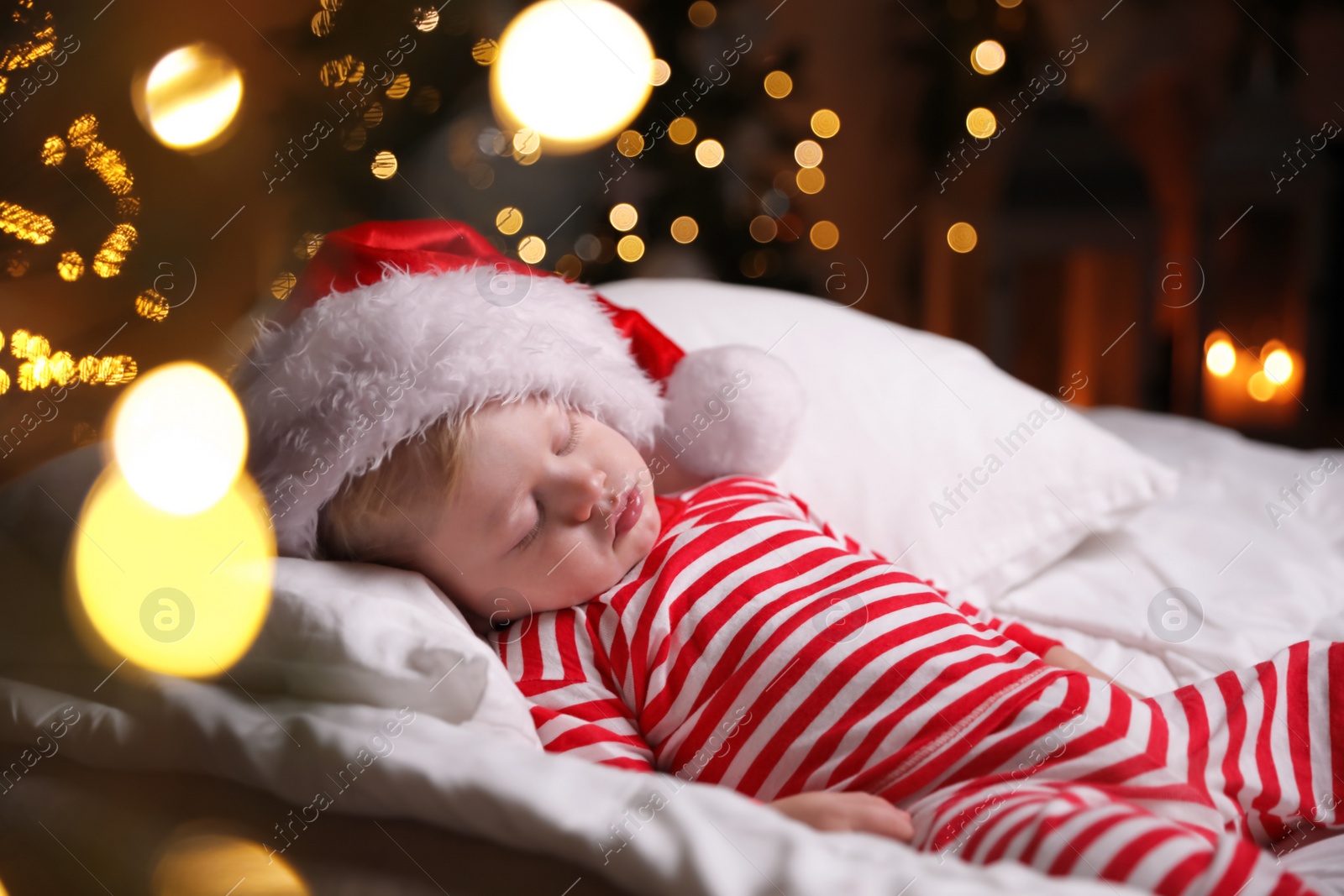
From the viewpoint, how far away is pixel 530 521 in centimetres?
78

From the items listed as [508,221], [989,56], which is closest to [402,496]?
[508,221]

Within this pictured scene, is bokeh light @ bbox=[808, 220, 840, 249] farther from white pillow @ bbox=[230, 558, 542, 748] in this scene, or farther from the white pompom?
white pillow @ bbox=[230, 558, 542, 748]

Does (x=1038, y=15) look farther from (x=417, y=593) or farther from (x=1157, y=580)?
(x=417, y=593)

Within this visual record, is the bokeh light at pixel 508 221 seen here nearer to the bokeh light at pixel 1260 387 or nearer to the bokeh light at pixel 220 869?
the bokeh light at pixel 220 869

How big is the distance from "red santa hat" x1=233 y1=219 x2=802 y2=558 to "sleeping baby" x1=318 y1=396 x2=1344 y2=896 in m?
0.03

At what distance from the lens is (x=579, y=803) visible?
50 cm

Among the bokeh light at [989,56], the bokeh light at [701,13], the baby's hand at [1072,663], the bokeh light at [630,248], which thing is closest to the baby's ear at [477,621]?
the baby's hand at [1072,663]

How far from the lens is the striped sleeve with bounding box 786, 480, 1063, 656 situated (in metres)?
0.87

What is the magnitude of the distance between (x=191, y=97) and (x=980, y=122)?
260cm

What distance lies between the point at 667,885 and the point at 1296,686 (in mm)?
565

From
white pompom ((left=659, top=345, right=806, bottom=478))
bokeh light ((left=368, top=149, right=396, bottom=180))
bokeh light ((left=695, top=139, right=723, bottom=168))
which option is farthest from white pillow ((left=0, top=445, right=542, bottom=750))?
bokeh light ((left=695, top=139, right=723, bottom=168))

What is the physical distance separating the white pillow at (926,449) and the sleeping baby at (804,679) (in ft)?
0.61

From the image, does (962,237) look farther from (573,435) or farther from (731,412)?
(573,435)

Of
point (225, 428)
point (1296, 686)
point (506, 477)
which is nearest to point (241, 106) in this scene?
point (225, 428)
